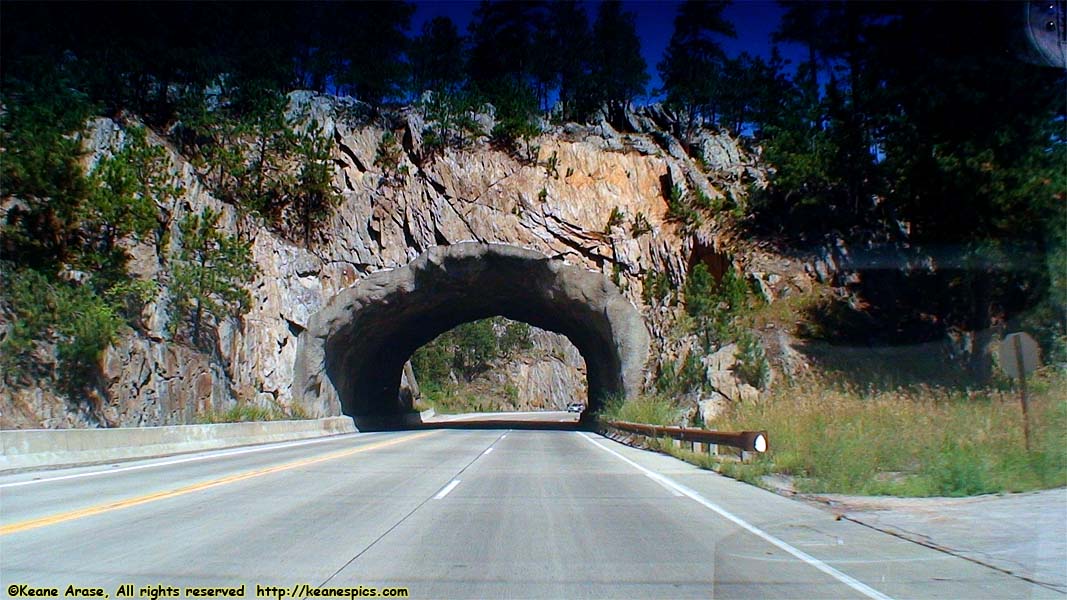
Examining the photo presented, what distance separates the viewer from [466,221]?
4022cm

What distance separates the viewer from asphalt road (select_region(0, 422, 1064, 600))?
7363mm

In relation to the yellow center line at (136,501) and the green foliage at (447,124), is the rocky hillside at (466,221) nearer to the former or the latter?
the green foliage at (447,124)

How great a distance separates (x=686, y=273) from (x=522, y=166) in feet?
30.7

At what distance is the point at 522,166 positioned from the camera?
42312mm

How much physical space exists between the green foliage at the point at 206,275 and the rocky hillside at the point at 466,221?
0.51m

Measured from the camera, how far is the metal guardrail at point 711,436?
16.9m

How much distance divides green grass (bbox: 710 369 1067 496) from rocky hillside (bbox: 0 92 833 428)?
43.6ft

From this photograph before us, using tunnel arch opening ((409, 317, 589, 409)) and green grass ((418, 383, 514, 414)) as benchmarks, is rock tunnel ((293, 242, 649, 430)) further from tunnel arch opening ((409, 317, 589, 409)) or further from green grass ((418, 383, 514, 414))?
tunnel arch opening ((409, 317, 589, 409))

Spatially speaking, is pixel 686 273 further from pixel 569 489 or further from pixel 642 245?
pixel 569 489

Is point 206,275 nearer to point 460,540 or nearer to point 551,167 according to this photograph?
point 551,167

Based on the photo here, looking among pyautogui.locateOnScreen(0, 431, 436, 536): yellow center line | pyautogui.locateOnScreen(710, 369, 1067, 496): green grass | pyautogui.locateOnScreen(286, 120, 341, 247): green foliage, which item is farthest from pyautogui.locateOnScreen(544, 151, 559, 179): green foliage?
pyautogui.locateOnScreen(0, 431, 436, 536): yellow center line

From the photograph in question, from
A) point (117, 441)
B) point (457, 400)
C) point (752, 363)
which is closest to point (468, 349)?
point (457, 400)

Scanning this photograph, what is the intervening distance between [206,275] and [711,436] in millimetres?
20895

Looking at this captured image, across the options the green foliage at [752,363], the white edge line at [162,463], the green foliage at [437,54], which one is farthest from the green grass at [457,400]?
the white edge line at [162,463]
